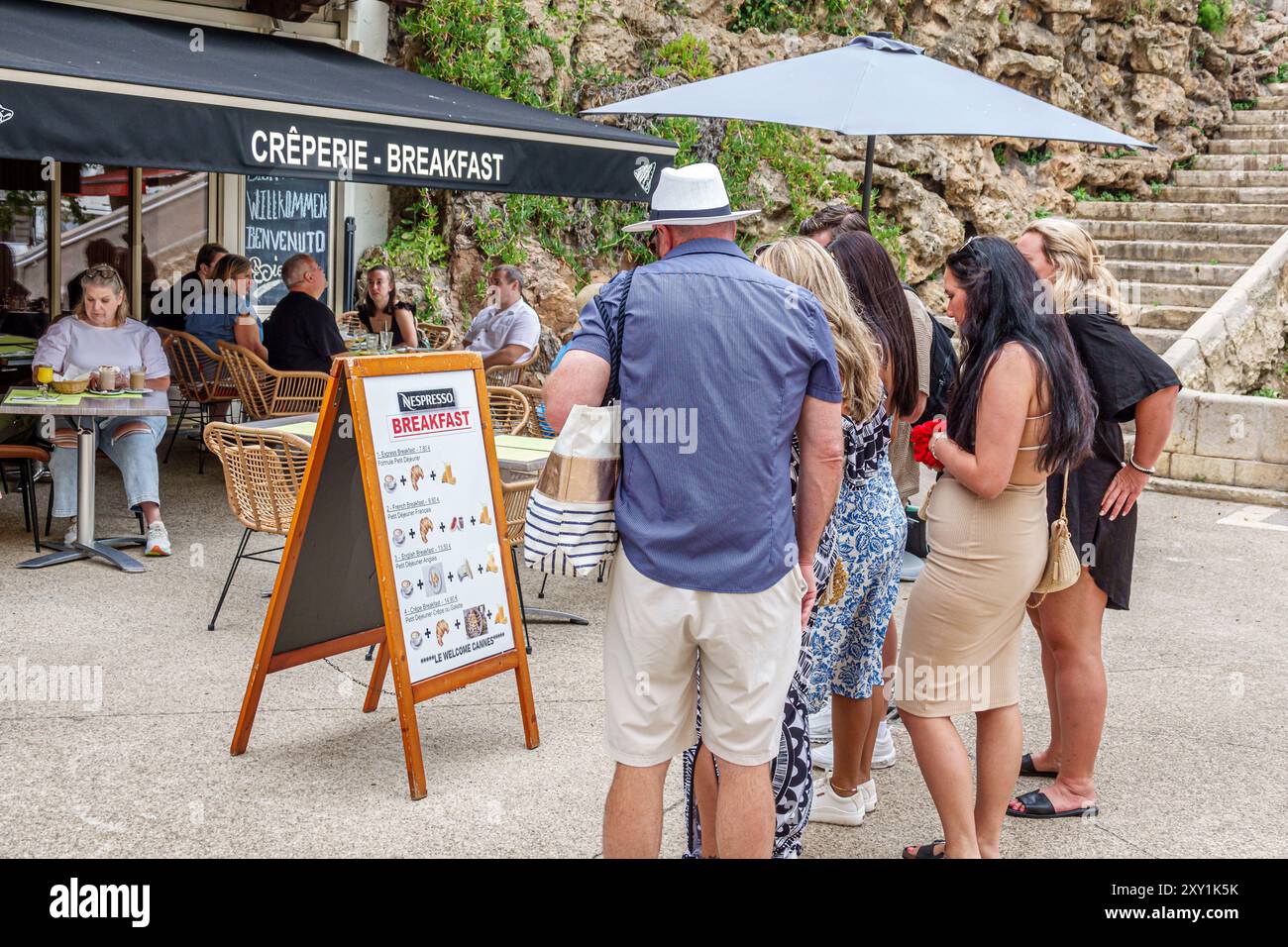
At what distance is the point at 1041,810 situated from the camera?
399 centimetres

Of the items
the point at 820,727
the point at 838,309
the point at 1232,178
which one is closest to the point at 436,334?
the point at 820,727

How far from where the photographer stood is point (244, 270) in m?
9.29

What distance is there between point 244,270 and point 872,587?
693 cm

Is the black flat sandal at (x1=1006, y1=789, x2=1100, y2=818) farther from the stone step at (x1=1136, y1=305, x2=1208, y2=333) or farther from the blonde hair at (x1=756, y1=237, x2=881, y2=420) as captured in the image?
the stone step at (x1=1136, y1=305, x2=1208, y2=333)

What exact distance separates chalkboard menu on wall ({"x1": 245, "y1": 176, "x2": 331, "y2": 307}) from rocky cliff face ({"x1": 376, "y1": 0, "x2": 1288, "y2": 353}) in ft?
3.40

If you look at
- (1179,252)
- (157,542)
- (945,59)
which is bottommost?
(157,542)

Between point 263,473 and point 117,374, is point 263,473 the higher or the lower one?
the lower one

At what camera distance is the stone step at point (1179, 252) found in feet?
46.0

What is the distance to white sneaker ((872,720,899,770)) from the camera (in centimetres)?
437

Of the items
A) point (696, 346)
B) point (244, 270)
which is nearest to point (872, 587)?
point (696, 346)

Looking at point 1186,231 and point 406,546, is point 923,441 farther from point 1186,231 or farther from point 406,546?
point 1186,231

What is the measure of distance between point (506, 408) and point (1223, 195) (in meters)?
12.0

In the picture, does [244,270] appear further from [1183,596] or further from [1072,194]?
[1072,194]

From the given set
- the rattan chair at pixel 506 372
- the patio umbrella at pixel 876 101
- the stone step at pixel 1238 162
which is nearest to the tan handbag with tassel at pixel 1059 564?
the patio umbrella at pixel 876 101
